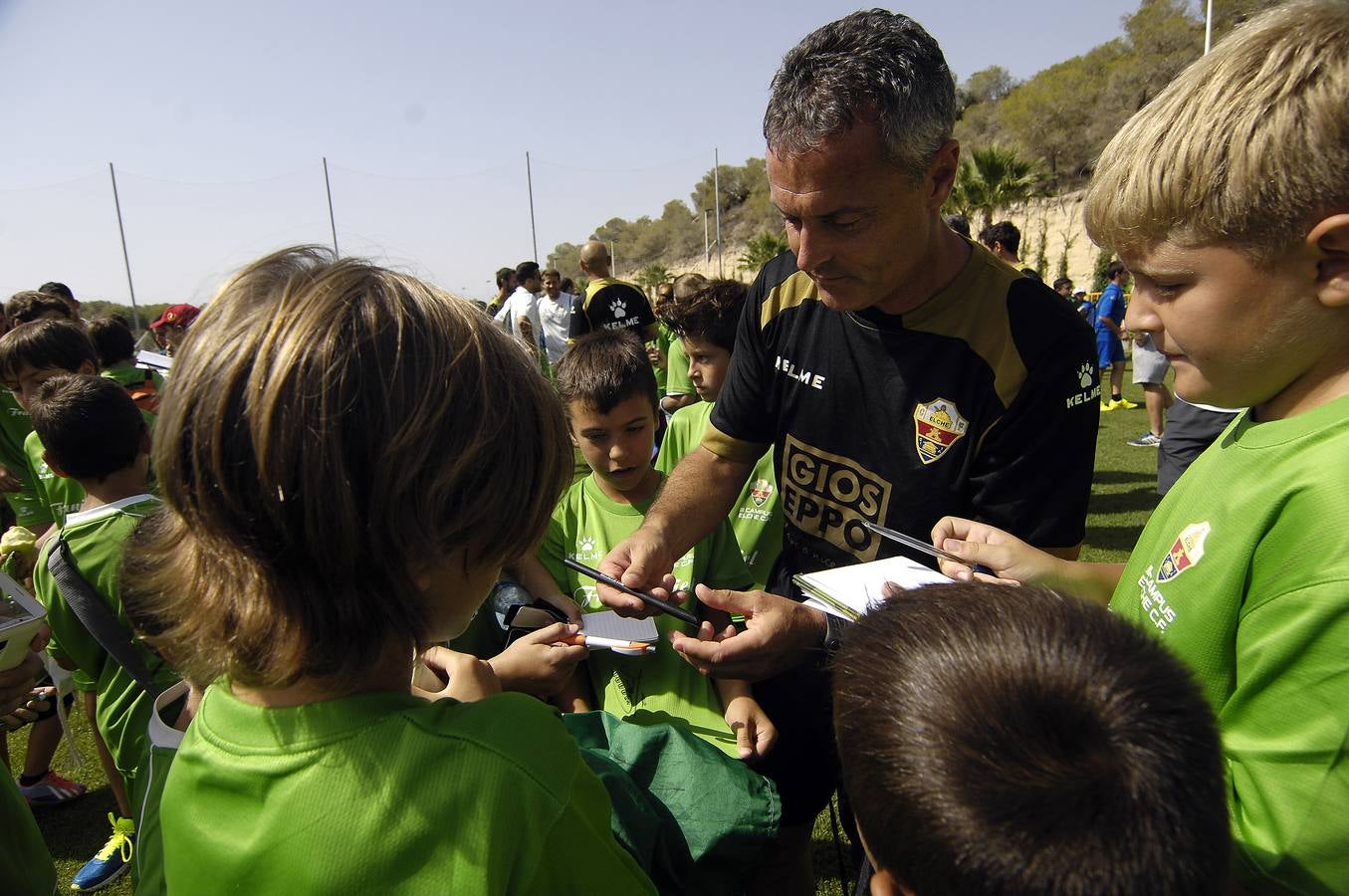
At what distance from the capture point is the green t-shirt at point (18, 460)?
15.5ft

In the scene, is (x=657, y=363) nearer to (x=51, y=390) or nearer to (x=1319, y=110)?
(x=51, y=390)

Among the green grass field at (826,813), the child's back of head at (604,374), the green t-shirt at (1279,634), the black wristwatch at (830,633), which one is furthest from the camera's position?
the green grass field at (826,813)

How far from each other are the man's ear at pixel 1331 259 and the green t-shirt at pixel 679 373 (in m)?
4.85

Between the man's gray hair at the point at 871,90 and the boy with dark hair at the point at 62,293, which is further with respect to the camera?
the boy with dark hair at the point at 62,293

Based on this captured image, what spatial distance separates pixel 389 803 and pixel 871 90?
1.73m

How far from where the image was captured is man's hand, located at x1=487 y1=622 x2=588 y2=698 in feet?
6.35

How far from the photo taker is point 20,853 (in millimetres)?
1645

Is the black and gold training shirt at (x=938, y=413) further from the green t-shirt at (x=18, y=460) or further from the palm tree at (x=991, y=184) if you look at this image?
the palm tree at (x=991, y=184)

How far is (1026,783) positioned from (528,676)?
1392 millimetres

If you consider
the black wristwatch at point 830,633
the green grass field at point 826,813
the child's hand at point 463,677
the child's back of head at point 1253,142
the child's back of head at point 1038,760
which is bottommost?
the green grass field at point 826,813

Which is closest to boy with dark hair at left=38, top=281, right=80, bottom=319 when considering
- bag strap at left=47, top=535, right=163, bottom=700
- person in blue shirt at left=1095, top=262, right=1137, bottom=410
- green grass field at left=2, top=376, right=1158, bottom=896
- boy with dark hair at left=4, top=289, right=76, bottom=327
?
boy with dark hair at left=4, top=289, right=76, bottom=327

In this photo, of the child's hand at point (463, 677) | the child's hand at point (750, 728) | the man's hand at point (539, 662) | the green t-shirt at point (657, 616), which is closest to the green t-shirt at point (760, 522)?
A: the green t-shirt at point (657, 616)

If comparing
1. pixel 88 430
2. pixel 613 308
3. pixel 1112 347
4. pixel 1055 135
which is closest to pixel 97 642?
pixel 88 430

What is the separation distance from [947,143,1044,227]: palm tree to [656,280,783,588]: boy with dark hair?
2630 centimetres
